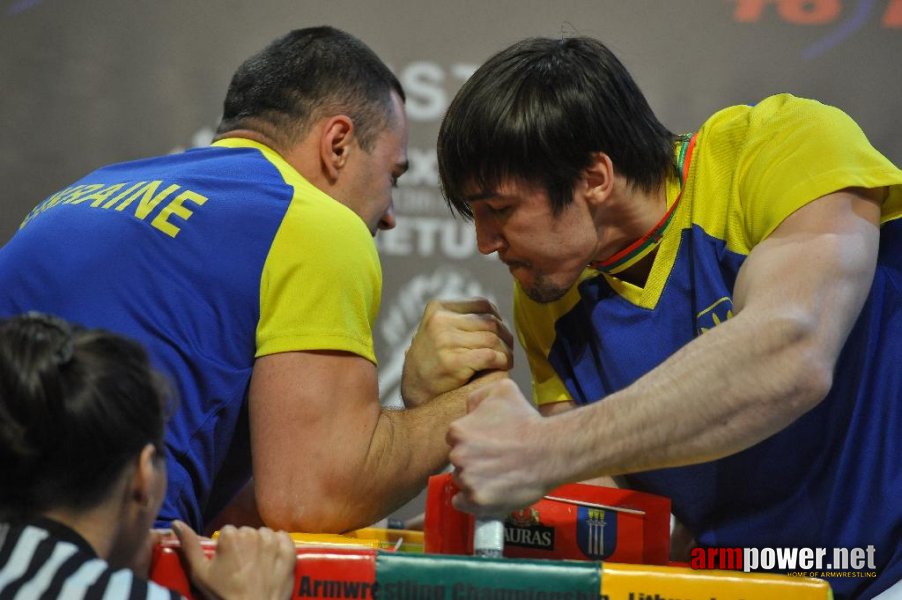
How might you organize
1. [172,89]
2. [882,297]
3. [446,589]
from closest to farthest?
[446,589] → [882,297] → [172,89]

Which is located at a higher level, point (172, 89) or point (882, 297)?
point (172, 89)

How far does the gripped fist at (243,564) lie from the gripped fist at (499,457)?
0.16m

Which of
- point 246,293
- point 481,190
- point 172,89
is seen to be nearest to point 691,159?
point 481,190

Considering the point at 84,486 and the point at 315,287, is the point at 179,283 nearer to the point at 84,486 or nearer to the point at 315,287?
the point at 315,287

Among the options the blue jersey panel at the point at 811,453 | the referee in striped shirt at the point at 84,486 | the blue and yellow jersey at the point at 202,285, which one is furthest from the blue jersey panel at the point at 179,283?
the blue jersey panel at the point at 811,453

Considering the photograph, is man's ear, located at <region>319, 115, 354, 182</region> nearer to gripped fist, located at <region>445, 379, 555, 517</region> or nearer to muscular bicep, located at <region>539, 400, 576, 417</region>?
muscular bicep, located at <region>539, 400, 576, 417</region>

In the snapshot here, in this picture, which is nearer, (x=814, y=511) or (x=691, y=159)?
(x=814, y=511)

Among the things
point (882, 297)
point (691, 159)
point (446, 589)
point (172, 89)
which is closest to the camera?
point (446, 589)

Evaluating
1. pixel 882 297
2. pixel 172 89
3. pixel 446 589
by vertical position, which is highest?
pixel 172 89

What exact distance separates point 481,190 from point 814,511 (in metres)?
0.53

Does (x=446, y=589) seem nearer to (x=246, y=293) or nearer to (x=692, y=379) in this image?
(x=692, y=379)

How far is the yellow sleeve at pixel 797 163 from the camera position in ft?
3.67

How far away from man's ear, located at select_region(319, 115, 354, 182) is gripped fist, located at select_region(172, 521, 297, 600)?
2.59ft

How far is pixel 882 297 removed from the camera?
4.03 feet
